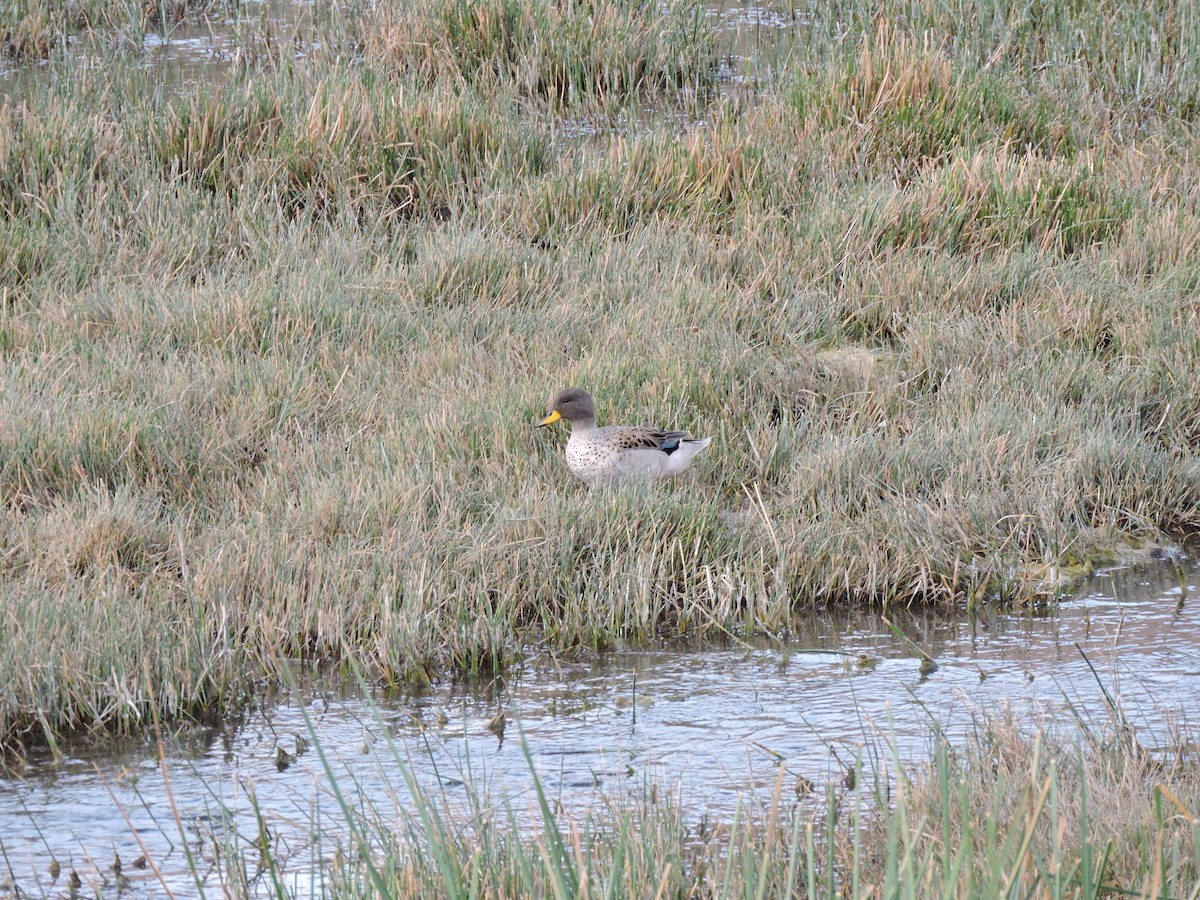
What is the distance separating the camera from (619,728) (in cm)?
395

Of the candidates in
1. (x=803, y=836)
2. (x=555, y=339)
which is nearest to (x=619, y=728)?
(x=803, y=836)

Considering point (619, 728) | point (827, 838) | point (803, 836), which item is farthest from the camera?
point (619, 728)

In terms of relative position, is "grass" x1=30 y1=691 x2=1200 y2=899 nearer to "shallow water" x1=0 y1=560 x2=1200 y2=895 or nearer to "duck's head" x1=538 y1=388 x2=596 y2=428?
"shallow water" x1=0 y1=560 x2=1200 y2=895

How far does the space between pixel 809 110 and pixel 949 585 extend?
4154 millimetres

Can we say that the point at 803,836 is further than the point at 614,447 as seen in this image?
No

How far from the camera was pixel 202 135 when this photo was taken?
7.73 meters

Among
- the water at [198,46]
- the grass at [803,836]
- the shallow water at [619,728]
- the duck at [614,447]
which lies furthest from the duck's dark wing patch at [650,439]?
the water at [198,46]

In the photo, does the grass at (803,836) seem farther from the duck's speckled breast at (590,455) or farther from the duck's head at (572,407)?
the duck's head at (572,407)

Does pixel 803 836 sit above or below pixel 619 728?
above

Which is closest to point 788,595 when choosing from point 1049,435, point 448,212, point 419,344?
point 1049,435

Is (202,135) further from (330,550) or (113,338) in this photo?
(330,550)

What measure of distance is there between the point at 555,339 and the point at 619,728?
268 cm

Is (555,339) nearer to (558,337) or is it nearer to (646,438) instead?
(558,337)

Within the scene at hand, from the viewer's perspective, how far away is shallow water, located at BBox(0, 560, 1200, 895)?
11.0ft
